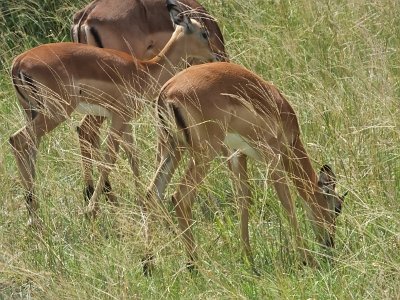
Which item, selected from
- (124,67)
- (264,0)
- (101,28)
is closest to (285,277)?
(124,67)

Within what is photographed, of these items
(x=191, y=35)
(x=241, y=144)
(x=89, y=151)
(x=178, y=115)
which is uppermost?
(x=178, y=115)

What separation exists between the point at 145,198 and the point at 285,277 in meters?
0.78

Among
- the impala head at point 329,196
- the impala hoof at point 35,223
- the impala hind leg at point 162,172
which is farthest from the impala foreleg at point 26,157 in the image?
the impala head at point 329,196

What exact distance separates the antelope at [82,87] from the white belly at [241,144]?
1.68 ft

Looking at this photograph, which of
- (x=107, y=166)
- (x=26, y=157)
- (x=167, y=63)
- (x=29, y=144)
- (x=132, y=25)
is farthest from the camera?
(x=132, y=25)

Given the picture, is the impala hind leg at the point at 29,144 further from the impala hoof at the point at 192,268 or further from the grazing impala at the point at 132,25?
the impala hoof at the point at 192,268

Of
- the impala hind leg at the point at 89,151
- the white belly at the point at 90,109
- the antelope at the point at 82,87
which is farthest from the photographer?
the white belly at the point at 90,109

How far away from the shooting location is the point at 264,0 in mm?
8547

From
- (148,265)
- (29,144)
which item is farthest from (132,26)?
(148,265)

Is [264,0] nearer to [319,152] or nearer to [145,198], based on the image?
[319,152]

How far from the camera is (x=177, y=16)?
693 centimetres

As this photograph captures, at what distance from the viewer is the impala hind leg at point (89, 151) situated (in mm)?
5637

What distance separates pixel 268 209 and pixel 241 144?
36cm

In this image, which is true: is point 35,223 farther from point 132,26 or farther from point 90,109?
point 132,26
